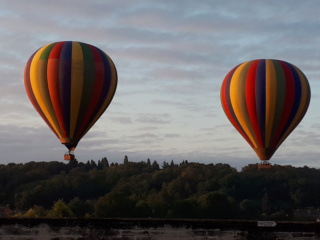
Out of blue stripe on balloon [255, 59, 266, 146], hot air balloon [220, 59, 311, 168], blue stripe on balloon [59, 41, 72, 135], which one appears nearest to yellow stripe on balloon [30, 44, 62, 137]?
→ blue stripe on balloon [59, 41, 72, 135]

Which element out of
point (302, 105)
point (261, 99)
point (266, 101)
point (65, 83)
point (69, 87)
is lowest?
point (302, 105)

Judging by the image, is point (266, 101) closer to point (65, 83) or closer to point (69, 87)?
point (69, 87)

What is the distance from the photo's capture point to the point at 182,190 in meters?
137

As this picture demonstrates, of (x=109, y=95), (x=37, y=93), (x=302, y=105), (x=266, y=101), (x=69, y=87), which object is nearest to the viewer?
(x=69, y=87)

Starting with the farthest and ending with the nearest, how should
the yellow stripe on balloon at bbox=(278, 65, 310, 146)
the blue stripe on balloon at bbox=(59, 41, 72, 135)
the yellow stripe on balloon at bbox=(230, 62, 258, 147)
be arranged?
1. the yellow stripe on balloon at bbox=(278, 65, 310, 146)
2. the yellow stripe on balloon at bbox=(230, 62, 258, 147)
3. the blue stripe on balloon at bbox=(59, 41, 72, 135)

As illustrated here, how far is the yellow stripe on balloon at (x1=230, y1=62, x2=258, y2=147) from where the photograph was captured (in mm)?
37969

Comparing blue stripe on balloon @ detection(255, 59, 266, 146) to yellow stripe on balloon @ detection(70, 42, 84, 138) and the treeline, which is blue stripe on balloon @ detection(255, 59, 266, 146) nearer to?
yellow stripe on balloon @ detection(70, 42, 84, 138)

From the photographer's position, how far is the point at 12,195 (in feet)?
443

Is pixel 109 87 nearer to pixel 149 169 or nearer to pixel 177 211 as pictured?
pixel 177 211

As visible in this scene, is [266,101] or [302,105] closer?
[266,101]

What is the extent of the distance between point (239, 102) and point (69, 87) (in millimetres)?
9767

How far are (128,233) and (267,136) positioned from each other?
19963 mm

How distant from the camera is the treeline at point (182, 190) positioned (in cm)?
10769

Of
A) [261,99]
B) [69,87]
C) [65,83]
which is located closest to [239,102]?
[261,99]
